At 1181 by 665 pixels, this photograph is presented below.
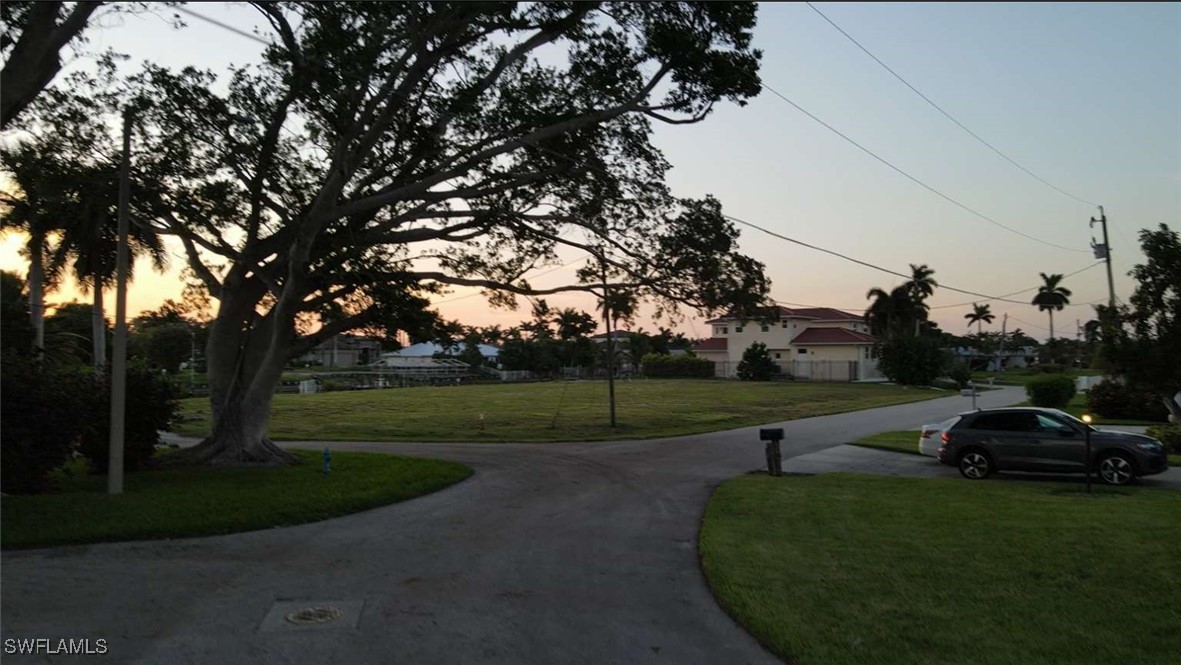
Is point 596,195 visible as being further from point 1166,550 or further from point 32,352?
point 1166,550

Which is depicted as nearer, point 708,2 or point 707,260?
point 708,2

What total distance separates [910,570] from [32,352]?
1449 cm

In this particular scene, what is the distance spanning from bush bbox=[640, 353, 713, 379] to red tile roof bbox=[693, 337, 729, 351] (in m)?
5.72

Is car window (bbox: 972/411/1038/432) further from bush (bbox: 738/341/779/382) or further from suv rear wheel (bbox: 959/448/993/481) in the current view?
bush (bbox: 738/341/779/382)

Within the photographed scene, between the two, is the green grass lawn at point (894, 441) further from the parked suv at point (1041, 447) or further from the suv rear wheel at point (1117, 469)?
the suv rear wheel at point (1117, 469)

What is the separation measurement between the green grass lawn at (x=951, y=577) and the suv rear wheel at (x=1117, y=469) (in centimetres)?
236

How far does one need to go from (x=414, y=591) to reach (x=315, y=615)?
1031mm

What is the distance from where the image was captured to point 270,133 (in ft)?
56.3

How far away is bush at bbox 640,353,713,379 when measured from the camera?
80.9 m

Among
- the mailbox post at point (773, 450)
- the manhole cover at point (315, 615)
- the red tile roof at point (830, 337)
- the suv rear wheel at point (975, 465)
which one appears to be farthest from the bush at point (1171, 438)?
the red tile roof at point (830, 337)

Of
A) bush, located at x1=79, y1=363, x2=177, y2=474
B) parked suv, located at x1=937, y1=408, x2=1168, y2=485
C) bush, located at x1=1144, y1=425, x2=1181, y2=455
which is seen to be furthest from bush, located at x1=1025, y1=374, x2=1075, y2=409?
bush, located at x1=79, y1=363, x2=177, y2=474

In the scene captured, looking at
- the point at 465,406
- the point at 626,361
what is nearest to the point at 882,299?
the point at 626,361

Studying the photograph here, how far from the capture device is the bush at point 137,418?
49.2ft

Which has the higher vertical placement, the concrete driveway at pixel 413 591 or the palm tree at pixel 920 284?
the palm tree at pixel 920 284
